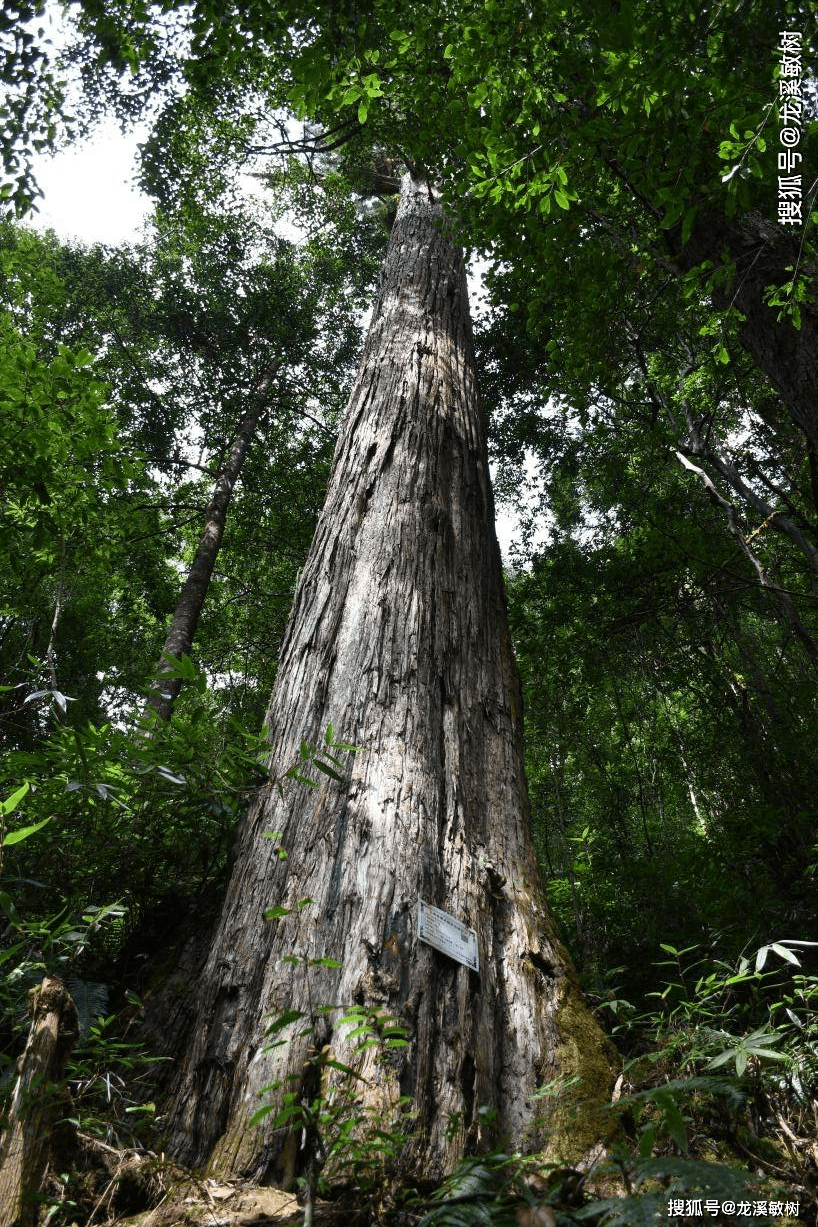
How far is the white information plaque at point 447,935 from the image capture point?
2012mm

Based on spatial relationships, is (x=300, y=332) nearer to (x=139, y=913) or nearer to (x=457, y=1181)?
(x=139, y=913)

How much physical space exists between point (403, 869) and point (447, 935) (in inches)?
9.2

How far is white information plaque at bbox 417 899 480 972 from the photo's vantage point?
2.01 m

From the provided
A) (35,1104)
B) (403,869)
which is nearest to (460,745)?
(403,869)

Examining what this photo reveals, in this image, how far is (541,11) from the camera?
11.0 ft

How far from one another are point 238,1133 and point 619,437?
7.60m

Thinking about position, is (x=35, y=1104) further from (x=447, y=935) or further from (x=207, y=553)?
(x=207, y=553)

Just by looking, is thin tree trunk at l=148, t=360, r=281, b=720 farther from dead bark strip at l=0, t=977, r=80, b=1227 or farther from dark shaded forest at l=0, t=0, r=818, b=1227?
dead bark strip at l=0, t=977, r=80, b=1227

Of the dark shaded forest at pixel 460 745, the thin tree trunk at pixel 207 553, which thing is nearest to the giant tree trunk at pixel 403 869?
the dark shaded forest at pixel 460 745

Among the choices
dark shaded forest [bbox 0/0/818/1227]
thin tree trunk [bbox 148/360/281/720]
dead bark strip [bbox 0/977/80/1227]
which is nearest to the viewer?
dead bark strip [bbox 0/977/80/1227]

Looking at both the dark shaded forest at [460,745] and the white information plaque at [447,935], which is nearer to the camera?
the dark shaded forest at [460,745]

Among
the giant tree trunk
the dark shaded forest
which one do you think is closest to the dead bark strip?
the dark shaded forest

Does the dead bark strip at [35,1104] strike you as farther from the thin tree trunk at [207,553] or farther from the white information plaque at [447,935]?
the thin tree trunk at [207,553]

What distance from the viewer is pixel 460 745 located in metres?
2.65
